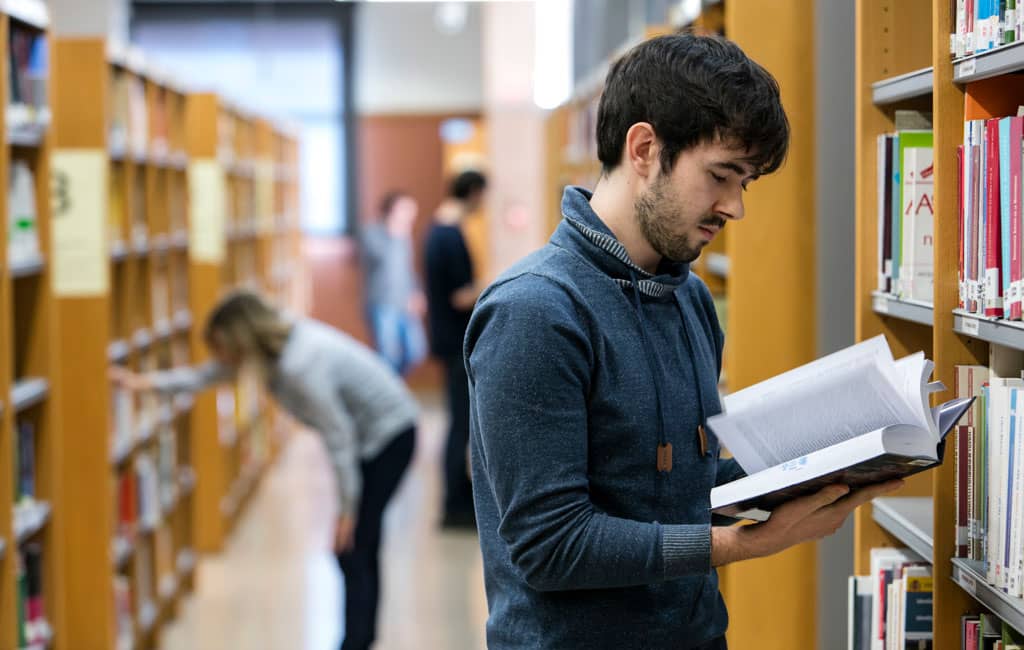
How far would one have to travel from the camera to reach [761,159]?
1.57m

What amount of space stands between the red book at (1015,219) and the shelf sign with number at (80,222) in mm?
3051

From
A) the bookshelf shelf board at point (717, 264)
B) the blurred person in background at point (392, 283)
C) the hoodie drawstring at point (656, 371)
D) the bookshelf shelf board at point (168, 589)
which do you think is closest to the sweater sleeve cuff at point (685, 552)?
the hoodie drawstring at point (656, 371)

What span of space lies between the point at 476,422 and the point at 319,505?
592cm

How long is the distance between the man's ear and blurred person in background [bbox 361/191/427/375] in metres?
8.51

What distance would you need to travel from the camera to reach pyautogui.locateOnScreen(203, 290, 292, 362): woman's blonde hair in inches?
163

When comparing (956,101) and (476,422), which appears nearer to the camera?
(476,422)

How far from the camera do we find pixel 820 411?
156 centimetres

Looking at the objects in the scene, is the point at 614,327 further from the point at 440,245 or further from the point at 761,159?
the point at 440,245

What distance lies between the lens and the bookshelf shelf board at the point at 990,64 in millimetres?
1606

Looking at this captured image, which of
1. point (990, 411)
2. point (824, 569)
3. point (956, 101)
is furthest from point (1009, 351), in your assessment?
point (824, 569)

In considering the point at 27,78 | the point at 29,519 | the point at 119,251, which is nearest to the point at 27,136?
the point at 27,78

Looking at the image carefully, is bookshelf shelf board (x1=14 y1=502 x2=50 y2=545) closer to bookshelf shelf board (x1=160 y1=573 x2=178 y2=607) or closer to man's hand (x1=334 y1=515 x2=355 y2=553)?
man's hand (x1=334 y1=515 x2=355 y2=553)

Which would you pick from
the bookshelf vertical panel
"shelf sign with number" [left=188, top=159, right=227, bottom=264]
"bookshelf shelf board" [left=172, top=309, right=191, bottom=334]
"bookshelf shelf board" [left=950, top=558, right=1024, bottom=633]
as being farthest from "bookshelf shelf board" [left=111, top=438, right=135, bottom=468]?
"bookshelf shelf board" [left=950, top=558, right=1024, bottom=633]

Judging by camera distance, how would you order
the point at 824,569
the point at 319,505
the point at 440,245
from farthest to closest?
the point at 319,505 < the point at 440,245 < the point at 824,569
